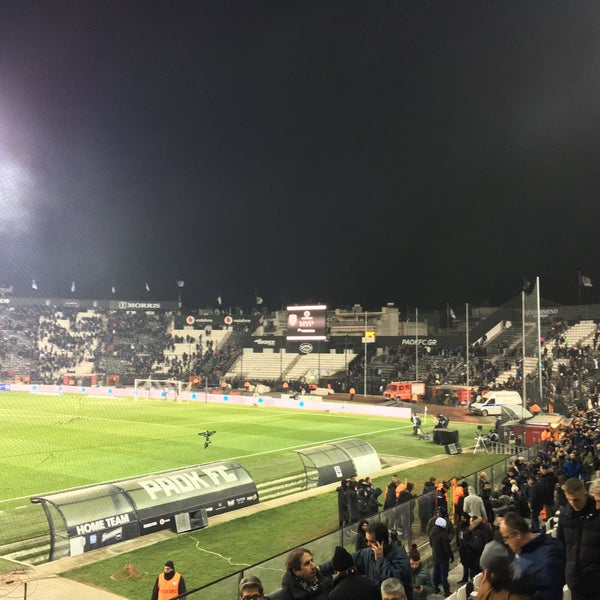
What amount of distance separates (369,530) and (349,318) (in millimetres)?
74578

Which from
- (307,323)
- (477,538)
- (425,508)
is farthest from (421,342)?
(477,538)

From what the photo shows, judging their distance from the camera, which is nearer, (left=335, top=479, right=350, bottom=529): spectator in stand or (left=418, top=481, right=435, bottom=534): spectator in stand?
(left=418, top=481, right=435, bottom=534): spectator in stand

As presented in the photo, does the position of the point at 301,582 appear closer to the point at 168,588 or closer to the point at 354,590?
the point at 354,590

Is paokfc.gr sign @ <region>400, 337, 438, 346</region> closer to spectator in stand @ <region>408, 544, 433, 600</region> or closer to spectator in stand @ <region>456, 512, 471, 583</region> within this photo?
spectator in stand @ <region>456, 512, 471, 583</region>

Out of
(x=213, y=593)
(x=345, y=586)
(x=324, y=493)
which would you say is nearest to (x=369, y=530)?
(x=345, y=586)

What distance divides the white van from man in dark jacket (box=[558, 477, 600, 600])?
38763 millimetres

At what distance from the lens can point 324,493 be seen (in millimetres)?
18781

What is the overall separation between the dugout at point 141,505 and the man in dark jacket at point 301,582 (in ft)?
30.1

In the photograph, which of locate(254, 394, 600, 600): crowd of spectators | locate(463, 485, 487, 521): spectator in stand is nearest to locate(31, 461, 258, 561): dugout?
locate(254, 394, 600, 600): crowd of spectators

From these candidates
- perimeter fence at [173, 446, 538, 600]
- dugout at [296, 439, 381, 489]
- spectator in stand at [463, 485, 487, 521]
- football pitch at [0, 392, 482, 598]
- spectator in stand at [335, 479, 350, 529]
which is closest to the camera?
perimeter fence at [173, 446, 538, 600]

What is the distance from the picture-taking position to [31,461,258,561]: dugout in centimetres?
1223

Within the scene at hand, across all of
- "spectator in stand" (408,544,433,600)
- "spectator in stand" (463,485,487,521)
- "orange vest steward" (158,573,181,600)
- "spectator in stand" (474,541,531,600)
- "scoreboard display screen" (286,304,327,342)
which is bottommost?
"orange vest steward" (158,573,181,600)

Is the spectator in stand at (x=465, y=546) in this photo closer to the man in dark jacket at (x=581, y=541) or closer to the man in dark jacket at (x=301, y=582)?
the man in dark jacket at (x=581, y=541)

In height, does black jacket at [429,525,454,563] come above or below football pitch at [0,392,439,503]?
above
